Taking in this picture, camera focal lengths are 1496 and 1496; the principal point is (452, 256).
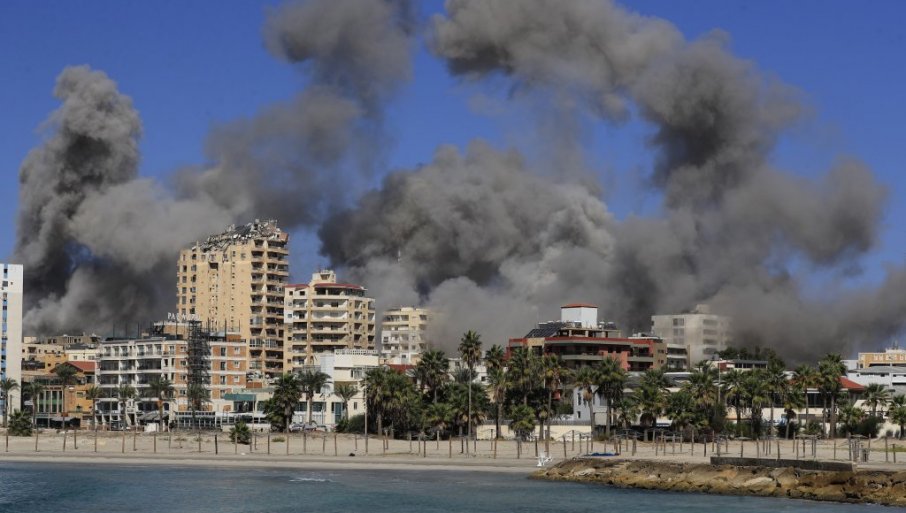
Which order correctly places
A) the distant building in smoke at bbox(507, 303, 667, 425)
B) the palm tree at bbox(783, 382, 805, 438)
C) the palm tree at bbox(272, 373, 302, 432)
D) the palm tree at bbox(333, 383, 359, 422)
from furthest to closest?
the distant building in smoke at bbox(507, 303, 667, 425), the palm tree at bbox(333, 383, 359, 422), the palm tree at bbox(272, 373, 302, 432), the palm tree at bbox(783, 382, 805, 438)

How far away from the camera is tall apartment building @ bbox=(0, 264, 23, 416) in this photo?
163m

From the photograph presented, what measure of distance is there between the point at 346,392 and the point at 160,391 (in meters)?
22.1

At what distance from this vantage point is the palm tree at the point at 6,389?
6019 inches

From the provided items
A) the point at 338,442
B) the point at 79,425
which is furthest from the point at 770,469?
the point at 79,425

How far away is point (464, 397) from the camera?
125500 millimetres

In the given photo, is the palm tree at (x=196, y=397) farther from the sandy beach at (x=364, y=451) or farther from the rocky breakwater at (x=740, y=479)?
the rocky breakwater at (x=740, y=479)

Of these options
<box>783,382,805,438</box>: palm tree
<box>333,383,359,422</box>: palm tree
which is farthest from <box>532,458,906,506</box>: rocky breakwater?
<box>333,383,359,422</box>: palm tree

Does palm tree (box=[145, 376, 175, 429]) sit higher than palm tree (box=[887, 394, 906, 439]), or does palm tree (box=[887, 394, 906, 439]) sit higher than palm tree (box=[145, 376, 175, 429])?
palm tree (box=[145, 376, 175, 429])

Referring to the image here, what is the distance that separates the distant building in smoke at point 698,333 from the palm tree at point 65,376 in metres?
72.7

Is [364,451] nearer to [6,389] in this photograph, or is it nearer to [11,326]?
[6,389]

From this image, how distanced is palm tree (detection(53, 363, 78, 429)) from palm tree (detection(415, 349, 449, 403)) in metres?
54.3

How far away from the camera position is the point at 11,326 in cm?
16438

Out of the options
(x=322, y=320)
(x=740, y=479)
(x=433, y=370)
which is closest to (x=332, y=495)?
(x=740, y=479)

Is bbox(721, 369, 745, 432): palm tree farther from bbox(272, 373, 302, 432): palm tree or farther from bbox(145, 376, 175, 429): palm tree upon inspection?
bbox(145, 376, 175, 429): palm tree
